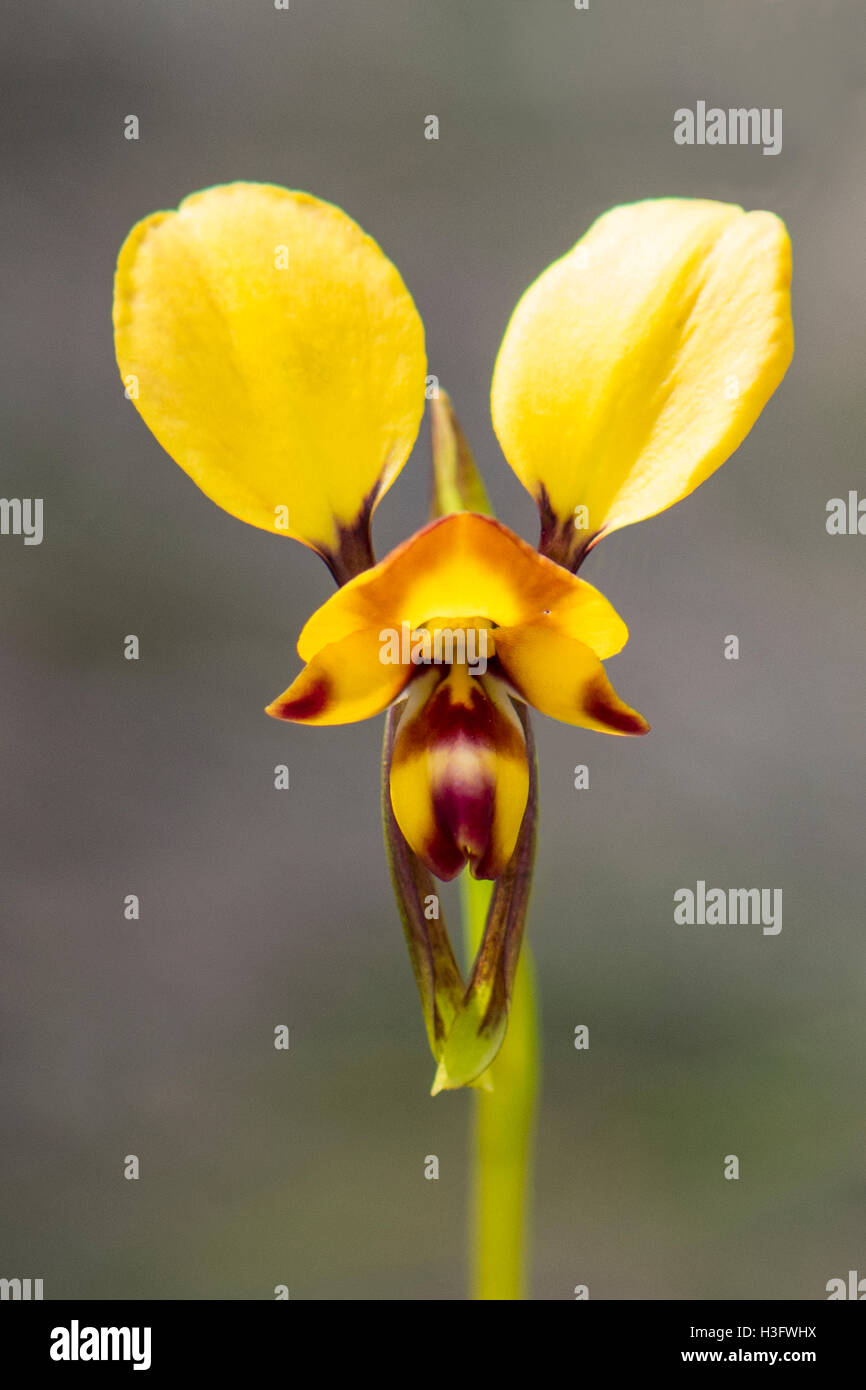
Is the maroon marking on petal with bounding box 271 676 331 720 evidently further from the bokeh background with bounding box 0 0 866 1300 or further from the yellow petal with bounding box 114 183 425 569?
the bokeh background with bounding box 0 0 866 1300

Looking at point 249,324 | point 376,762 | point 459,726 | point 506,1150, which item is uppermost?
point 376,762

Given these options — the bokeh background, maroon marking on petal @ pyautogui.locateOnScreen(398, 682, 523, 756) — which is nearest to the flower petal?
maroon marking on petal @ pyautogui.locateOnScreen(398, 682, 523, 756)

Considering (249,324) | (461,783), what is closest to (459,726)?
(461,783)

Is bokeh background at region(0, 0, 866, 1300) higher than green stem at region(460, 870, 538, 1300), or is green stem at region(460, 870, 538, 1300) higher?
bokeh background at region(0, 0, 866, 1300)

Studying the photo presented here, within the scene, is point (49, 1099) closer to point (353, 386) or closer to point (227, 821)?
point (227, 821)

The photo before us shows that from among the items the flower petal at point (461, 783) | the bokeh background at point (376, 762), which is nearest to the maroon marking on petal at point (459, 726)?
the flower petal at point (461, 783)

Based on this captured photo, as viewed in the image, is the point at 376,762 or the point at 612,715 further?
the point at 376,762

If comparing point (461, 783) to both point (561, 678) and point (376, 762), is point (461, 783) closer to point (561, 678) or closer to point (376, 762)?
point (561, 678)
